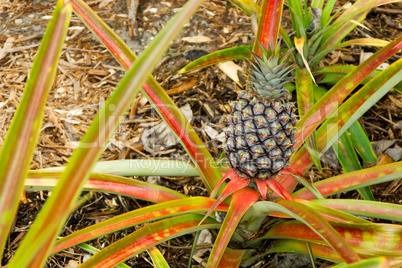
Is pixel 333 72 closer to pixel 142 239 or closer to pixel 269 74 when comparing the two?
pixel 269 74

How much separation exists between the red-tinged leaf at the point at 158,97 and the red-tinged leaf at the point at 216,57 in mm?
478

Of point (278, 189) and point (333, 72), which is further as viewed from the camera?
point (333, 72)

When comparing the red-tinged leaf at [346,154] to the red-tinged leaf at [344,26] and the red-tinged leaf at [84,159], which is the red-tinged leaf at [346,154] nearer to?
the red-tinged leaf at [344,26]

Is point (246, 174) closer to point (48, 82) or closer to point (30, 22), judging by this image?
point (48, 82)

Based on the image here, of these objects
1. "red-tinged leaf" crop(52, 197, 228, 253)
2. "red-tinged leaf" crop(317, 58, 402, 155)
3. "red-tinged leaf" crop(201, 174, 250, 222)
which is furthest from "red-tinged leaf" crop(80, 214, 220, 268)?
"red-tinged leaf" crop(317, 58, 402, 155)

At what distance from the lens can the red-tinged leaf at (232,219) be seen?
0.95 meters

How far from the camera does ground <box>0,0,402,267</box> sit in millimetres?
1584

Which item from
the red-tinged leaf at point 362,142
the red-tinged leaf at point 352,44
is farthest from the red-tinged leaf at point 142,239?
the red-tinged leaf at point 352,44

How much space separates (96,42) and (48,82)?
1.68 meters

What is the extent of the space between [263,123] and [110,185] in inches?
20.9

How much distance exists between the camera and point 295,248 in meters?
1.19

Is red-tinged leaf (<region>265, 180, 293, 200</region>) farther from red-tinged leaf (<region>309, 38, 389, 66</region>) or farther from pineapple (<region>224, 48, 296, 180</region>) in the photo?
red-tinged leaf (<region>309, 38, 389, 66</region>)

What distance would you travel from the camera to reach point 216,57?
1629mm

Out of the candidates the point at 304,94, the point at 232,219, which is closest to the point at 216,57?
the point at 304,94
